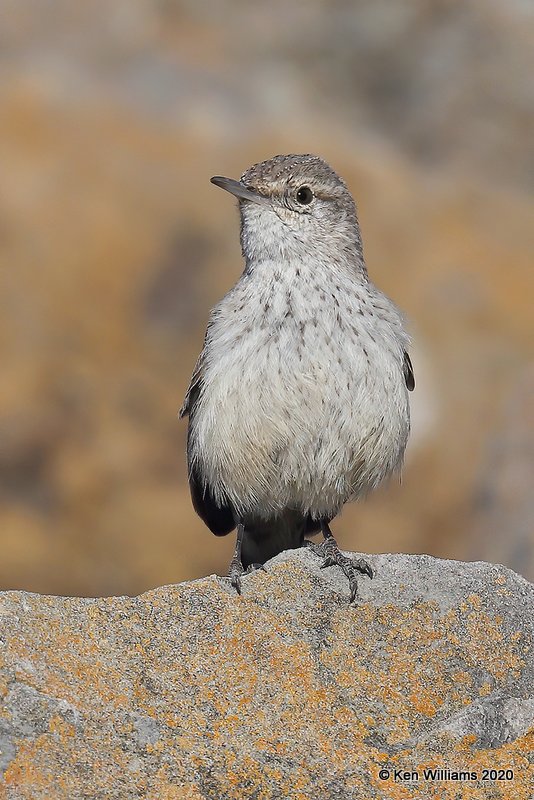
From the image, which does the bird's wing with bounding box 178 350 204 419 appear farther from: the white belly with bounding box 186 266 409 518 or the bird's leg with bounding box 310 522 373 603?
the bird's leg with bounding box 310 522 373 603

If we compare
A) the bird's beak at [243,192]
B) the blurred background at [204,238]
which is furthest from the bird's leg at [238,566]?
the blurred background at [204,238]

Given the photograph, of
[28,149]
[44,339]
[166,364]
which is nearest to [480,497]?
[166,364]

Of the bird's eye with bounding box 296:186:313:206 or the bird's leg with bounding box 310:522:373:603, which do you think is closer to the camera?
the bird's leg with bounding box 310:522:373:603

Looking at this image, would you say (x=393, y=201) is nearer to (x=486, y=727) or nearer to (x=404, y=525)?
(x=404, y=525)

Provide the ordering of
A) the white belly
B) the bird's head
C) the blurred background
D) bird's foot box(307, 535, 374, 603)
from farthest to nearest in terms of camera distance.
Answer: the blurred background
the bird's head
the white belly
bird's foot box(307, 535, 374, 603)

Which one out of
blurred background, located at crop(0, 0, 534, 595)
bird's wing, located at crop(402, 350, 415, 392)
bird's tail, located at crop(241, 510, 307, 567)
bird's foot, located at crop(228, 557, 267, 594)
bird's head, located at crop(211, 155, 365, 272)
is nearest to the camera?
bird's foot, located at crop(228, 557, 267, 594)

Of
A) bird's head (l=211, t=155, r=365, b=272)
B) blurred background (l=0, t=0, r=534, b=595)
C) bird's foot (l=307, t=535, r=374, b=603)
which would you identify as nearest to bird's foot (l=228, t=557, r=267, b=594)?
bird's foot (l=307, t=535, r=374, b=603)
